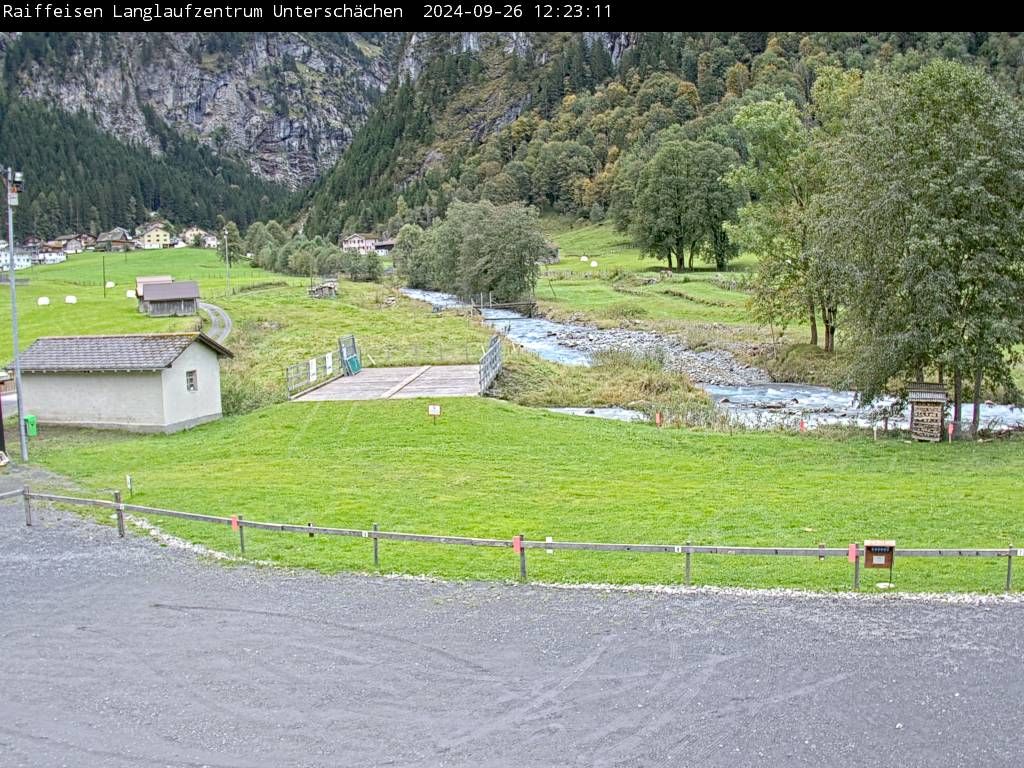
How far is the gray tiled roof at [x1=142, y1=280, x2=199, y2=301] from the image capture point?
75000mm

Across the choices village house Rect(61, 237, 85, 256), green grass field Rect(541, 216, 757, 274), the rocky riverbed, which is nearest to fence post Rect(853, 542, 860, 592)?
the rocky riverbed

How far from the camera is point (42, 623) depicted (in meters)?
14.6

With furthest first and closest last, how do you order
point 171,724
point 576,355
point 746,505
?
point 576,355 < point 746,505 < point 171,724

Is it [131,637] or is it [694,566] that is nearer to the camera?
[131,637]

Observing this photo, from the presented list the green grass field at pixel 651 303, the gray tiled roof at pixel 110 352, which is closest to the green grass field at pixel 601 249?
the green grass field at pixel 651 303

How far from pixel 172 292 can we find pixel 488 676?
69.8 m

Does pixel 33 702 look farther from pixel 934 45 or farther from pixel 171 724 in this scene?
pixel 934 45

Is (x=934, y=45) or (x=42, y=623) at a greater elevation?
(x=934, y=45)

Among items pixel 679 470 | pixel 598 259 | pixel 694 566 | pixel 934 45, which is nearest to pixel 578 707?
pixel 694 566

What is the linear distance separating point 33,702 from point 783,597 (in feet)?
36.7

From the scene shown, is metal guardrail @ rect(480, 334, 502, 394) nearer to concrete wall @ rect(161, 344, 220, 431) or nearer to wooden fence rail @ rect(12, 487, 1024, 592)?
concrete wall @ rect(161, 344, 220, 431)

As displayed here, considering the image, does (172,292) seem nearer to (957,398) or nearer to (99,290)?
(99,290)

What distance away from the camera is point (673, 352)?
5519 cm

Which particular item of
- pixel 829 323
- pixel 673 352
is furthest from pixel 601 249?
pixel 829 323
